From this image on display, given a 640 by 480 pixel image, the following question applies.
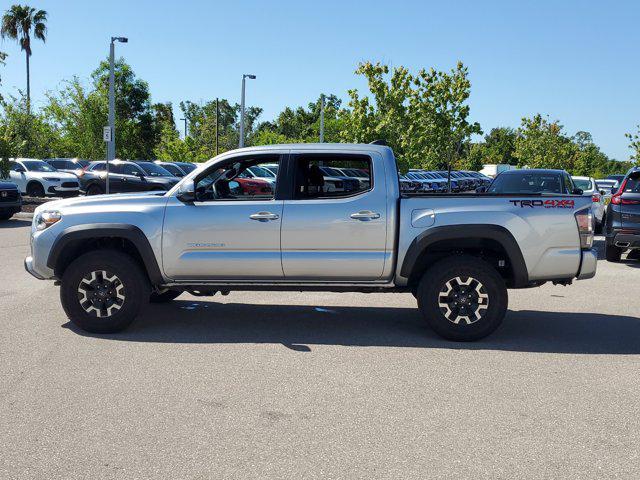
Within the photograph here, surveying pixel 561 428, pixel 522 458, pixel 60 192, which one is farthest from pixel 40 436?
pixel 60 192

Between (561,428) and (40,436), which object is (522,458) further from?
(40,436)

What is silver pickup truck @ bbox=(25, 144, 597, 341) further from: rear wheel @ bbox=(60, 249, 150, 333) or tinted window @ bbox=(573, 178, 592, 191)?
tinted window @ bbox=(573, 178, 592, 191)

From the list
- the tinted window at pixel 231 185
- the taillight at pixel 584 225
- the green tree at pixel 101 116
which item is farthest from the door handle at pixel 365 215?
the green tree at pixel 101 116

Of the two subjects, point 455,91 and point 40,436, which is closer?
point 40,436

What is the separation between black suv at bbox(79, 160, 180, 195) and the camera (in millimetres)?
24391

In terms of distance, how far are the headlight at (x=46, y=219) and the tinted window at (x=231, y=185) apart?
4.75 ft

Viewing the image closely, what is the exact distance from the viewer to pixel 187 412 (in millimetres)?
4711

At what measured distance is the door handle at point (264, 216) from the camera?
6805mm

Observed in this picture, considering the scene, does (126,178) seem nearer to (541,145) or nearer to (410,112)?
(410,112)

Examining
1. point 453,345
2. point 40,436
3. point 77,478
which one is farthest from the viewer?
point 453,345

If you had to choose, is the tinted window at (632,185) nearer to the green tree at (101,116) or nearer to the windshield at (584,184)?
the windshield at (584,184)

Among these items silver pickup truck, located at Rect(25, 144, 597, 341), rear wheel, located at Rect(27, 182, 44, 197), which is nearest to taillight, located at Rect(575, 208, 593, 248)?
silver pickup truck, located at Rect(25, 144, 597, 341)

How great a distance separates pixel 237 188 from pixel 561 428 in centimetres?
408

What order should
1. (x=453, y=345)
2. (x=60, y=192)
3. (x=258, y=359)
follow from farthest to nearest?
(x=60, y=192) < (x=453, y=345) < (x=258, y=359)
